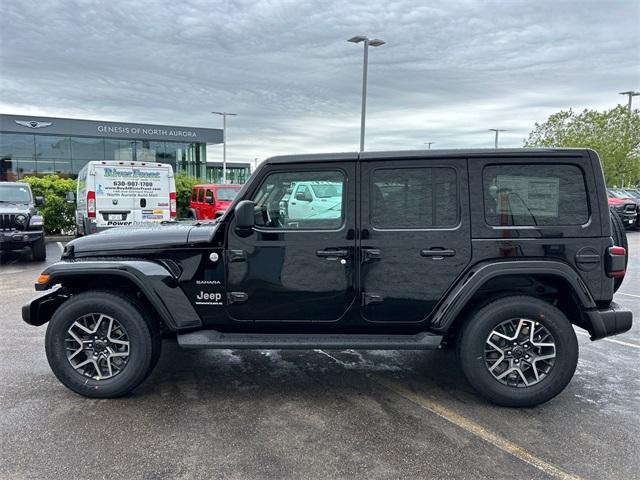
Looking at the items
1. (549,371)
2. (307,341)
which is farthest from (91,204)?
(549,371)

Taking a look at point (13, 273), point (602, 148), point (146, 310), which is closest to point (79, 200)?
point (13, 273)

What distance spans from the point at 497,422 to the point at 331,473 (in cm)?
136

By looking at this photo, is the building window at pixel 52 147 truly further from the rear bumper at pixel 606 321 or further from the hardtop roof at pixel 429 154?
the rear bumper at pixel 606 321

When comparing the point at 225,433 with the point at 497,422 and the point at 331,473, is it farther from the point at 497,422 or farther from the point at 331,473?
the point at 497,422

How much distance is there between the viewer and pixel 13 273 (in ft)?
30.3

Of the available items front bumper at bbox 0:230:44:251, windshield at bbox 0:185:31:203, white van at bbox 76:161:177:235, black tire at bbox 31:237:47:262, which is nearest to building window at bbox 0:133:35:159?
white van at bbox 76:161:177:235

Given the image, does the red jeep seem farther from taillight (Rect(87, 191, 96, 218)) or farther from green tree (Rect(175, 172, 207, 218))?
taillight (Rect(87, 191, 96, 218))

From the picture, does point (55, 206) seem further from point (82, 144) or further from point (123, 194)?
point (82, 144)

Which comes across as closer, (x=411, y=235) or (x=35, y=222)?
(x=411, y=235)

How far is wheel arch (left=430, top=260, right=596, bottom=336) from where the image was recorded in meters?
3.60

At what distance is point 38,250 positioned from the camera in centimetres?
1058

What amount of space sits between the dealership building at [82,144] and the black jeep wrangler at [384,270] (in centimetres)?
2930

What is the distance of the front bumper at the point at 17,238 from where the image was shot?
9.85 meters

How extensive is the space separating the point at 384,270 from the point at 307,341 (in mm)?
816
